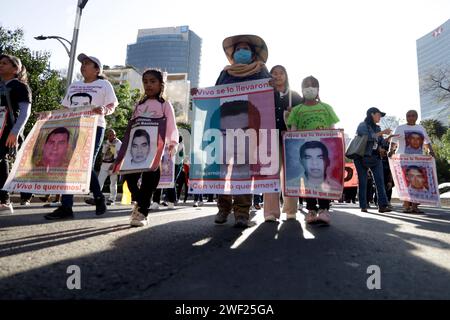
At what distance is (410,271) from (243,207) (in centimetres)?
224

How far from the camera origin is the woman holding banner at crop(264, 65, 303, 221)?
496 cm

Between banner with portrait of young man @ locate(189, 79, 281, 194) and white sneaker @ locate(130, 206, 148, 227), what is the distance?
2.04 ft

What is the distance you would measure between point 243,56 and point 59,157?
2.61m

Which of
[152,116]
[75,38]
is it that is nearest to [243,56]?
[152,116]

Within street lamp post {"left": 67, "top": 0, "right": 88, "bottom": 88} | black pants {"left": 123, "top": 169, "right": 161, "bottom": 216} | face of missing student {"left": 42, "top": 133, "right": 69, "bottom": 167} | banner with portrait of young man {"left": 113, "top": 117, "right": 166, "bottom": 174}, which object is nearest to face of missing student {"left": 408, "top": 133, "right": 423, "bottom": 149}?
banner with portrait of young man {"left": 113, "top": 117, "right": 166, "bottom": 174}

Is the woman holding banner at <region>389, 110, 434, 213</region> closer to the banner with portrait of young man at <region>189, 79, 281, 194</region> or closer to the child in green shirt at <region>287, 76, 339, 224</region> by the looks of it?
the child in green shirt at <region>287, 76, 339, 224</region>

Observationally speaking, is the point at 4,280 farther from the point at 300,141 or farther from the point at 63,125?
the point at 300,141

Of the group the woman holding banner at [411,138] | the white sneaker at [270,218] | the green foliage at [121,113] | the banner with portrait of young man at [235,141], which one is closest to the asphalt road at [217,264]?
the banner with portrait of young man at [235,141]

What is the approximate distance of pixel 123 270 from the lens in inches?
75.6

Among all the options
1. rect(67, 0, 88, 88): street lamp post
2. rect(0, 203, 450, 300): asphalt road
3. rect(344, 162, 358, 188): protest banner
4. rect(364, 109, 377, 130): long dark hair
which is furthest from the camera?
rect(344, 162, 358, 188): protest banner

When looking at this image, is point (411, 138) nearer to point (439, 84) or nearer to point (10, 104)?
point (10, 104)

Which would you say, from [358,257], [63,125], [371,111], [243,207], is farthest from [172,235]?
[371,111]

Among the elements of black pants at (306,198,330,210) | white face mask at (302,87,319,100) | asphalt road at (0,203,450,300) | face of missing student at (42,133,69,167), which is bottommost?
asphalt road at (0,203,450,300)
